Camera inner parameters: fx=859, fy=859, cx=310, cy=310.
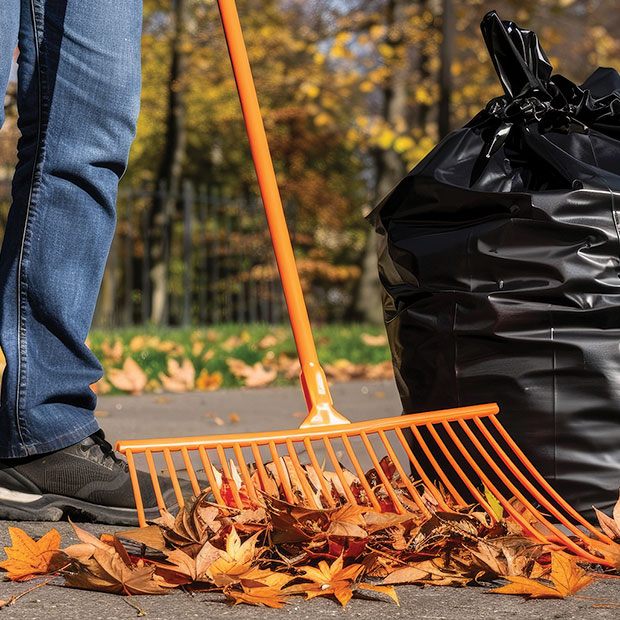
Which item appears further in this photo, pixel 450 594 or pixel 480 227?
pixel 480 227

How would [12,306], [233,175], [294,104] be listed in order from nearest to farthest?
1. [12,306]
2. [294,104]
3. [233,175]

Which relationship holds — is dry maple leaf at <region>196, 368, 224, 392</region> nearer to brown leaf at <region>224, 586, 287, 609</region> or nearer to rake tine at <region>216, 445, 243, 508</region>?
rake tine at <region>216, 445, 243, 508</region>

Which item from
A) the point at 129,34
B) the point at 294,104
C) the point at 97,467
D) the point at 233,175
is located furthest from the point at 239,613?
the point at 233,175

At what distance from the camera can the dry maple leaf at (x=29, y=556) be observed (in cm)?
132

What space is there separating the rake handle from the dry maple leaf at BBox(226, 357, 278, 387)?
93.2 inches

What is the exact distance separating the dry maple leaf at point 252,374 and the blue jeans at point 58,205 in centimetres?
234


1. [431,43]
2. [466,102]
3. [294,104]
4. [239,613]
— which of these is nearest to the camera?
[239,613]

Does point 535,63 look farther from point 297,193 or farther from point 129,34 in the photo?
point 297,193

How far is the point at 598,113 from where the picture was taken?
5.86 feet

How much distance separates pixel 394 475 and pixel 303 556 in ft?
1.23

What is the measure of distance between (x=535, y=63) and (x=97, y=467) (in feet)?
4.11

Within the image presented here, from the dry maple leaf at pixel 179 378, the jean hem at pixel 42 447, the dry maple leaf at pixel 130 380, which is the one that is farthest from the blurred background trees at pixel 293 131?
the jean hem at pixel 42 447

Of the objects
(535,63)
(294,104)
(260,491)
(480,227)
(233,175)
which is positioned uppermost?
(294,104)

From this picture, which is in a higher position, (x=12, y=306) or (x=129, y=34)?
(x=129, y=34)
